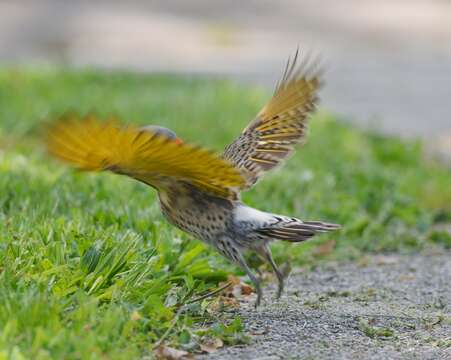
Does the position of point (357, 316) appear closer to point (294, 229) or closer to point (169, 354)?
point (294, 229)

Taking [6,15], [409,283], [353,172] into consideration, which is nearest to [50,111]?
[353,172]

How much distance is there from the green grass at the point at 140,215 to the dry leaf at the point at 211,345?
4 centimetres

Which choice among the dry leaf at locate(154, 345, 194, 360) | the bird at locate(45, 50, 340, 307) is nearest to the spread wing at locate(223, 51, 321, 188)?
the bird at locate(45, 50, 340, 307)

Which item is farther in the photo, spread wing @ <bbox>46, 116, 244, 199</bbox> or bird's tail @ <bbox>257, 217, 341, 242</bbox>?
bird's tail @ <bbox>257, 217, 341, 242</bbox>

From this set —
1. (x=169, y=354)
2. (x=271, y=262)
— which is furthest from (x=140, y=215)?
(x=169, y=354)

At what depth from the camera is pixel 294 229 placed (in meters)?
5.17

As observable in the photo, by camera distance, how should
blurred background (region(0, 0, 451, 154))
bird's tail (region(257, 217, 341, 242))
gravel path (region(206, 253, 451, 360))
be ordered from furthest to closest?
blurred background (region(0, 0, 451, 154))
bird's tail (region(257, 217, 341, 242))
gravel path (region(206, 253, 451, 360))

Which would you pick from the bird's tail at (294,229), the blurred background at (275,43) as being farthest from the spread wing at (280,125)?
the blurred background at (275,43)

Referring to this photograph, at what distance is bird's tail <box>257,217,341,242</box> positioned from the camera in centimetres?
518

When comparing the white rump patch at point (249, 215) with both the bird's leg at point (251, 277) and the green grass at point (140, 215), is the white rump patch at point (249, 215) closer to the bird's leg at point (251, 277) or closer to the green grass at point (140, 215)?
the bird's leg at point (251, 277)

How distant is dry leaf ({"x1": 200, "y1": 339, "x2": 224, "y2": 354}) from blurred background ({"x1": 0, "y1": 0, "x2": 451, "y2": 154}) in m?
6.56

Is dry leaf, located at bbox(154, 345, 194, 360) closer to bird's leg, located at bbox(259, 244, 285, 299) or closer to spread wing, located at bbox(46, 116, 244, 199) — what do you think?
spread wing, located at bbox(46, 116, 244, 199)

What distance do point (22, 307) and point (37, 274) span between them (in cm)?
47

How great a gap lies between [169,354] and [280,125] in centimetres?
203
